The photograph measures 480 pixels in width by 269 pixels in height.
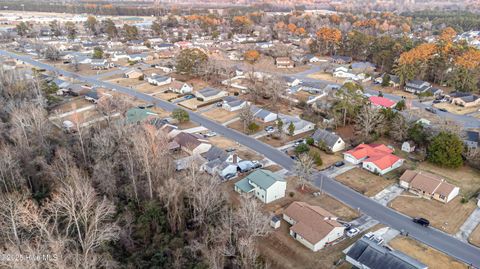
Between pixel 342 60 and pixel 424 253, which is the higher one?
pixel 342 60

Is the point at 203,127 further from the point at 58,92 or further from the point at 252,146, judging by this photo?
the point at 58,92

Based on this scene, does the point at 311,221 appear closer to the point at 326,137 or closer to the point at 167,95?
the point at 326,137

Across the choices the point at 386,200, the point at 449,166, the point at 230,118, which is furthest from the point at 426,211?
the point at 230,118

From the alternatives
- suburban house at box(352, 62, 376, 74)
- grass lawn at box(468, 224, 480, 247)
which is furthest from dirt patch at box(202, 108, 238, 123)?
suburban house at box(352, 62, 376, 74)

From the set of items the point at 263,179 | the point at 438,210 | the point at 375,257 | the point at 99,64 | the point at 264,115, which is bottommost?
the point at 438,210

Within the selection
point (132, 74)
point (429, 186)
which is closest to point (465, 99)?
point (429, 186)

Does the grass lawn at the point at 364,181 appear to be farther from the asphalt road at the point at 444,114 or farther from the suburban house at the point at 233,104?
the suburban house at the point at 233,104
